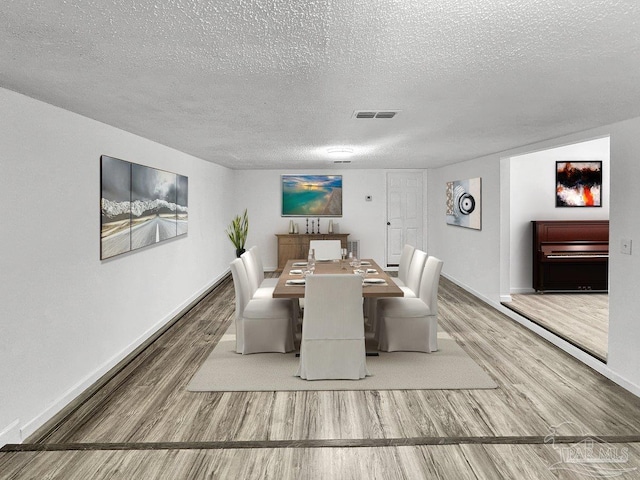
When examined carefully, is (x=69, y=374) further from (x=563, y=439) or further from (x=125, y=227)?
(x=563, y=439)

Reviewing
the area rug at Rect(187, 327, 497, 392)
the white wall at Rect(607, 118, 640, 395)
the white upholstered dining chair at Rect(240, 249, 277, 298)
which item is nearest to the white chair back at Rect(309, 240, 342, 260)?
the white upholstered dining chair at Rect(240, 249, 277, 298)

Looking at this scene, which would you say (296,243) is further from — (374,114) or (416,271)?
(374,114)

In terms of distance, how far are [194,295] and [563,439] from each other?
520 centimetres

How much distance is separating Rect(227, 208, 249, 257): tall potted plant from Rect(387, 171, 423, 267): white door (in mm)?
2917

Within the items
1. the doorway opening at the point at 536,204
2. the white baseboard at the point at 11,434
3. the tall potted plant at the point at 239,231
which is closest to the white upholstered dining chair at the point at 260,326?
the white baseboard at the point at 11,434

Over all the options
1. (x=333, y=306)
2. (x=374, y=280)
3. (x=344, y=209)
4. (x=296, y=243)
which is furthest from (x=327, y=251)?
(x=344, y=209)

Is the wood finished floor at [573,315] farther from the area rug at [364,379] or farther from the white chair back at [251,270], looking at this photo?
the white chair back at [251,270]

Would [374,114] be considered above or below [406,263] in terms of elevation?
above

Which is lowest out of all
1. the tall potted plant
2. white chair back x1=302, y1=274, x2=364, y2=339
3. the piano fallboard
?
white chair back x1=302, y1=274, x2=364, y2=339

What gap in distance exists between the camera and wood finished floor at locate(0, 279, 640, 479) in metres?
2.61

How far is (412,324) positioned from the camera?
464 cm

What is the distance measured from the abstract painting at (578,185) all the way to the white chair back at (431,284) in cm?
362

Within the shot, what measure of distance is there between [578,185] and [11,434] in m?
7.39

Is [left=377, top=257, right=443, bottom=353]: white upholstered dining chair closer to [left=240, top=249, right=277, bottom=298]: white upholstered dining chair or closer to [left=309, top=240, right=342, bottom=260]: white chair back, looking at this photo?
[left=240, top=249, right=277, bottom=298]: white upholstered dining chair
